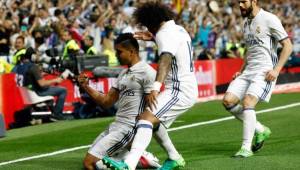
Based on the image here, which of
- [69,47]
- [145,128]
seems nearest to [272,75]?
[145,128]

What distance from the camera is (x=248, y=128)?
11656 millimetres

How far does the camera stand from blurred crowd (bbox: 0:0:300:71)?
22.2 metres

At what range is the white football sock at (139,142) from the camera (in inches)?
379

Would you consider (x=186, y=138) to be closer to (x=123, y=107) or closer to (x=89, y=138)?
(x=89, y=138)

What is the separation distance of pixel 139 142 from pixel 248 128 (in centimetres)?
238

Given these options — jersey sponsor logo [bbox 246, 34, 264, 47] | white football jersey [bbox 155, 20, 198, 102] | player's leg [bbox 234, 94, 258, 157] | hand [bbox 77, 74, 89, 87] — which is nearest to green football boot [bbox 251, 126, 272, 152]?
player's leg [bbox 234, 94, 258, 157]

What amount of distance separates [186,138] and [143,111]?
12.9 feet

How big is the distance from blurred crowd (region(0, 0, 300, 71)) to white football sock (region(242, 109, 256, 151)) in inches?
288

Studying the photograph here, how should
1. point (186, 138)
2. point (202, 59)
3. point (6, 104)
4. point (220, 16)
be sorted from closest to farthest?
point (186, 138)
point (6, 104)
point (202, 59)
point (220, 16)

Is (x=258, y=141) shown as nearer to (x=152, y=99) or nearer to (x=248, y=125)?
(x=248, y=125)

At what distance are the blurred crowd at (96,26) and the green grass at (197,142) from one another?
2847mm

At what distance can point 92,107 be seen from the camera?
1945 cm

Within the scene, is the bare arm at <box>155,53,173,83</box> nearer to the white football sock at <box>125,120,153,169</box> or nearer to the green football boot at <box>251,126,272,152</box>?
the white football sock at <box>125,120,153,169</box>

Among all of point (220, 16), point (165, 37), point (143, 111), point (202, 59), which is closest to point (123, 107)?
point (143, 111)
